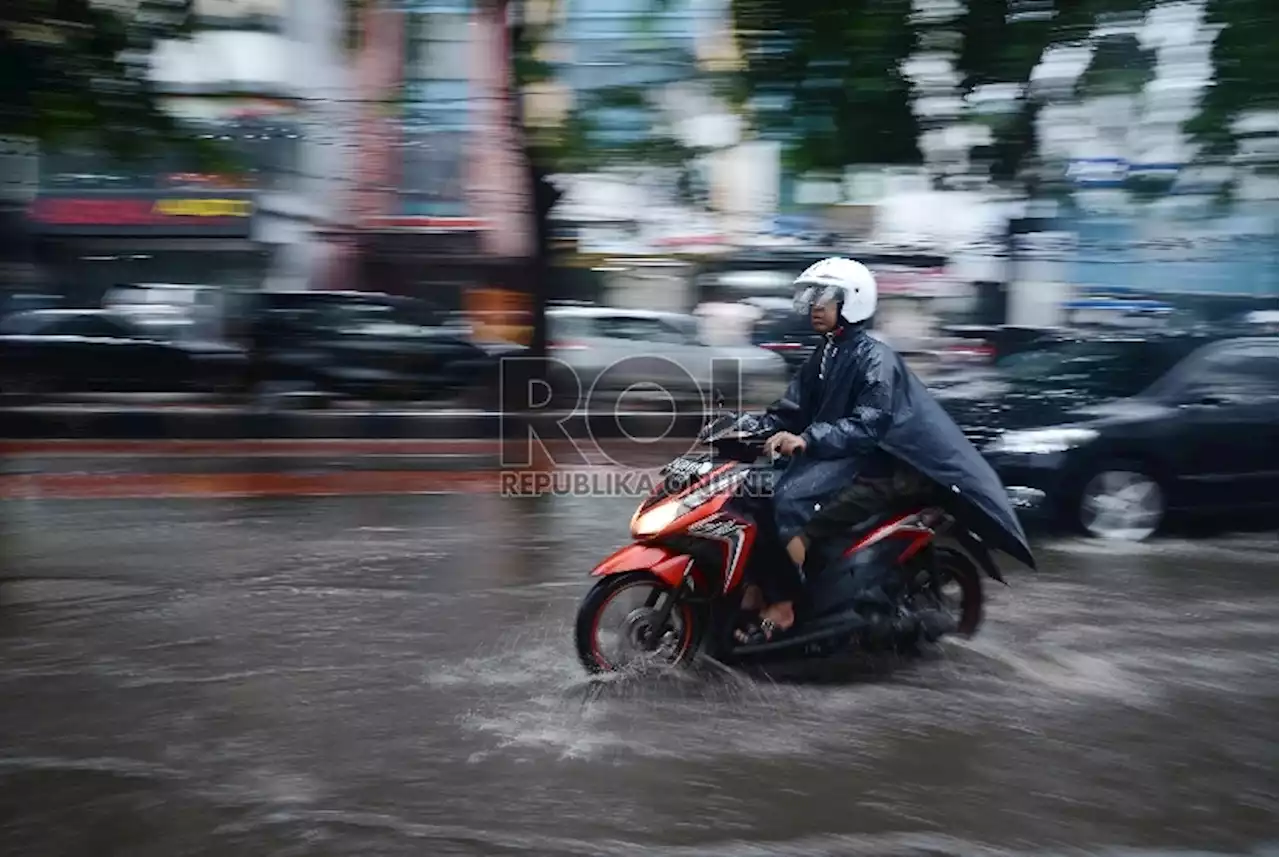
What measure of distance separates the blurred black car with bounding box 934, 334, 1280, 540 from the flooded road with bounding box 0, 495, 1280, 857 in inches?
43.3

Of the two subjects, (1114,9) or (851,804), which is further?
(1114,9)

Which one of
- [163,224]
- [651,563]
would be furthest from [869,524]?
[163,224]

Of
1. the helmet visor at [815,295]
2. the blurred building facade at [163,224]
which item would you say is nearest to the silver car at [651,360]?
the blurred building facade at [163,224]

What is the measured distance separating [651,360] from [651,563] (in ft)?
40.1

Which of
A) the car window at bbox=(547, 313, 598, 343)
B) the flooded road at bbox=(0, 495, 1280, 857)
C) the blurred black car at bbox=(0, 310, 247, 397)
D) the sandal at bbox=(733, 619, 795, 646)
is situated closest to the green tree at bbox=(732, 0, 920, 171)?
the flooded road at bbox=(0, 495, 1280, 857)

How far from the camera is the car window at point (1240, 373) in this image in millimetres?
9266

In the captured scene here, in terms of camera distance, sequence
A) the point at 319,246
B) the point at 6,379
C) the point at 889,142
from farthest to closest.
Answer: the point at 319,246, the point at 6,379, the point at 889,142

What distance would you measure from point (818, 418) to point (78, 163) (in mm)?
9542

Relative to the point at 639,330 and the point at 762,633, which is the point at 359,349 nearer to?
the point at 639,330

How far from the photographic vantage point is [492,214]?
23.3 m

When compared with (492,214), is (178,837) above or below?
below

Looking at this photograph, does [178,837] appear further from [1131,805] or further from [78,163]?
[78,163]

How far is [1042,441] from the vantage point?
8.99 meters

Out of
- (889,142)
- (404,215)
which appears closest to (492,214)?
(404,215)
